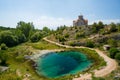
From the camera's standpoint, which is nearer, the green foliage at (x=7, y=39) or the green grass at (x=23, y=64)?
the green grass at (x=23, y=64)

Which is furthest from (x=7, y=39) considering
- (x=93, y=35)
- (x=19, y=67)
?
(x=19, y=67)

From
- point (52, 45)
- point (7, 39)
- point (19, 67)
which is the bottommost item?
point (19, 67)

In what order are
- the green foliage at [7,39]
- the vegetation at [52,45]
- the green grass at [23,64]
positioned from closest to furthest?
the green grass at [23,64] → the vegetation at [52,45] → the green foliage at [7,39]

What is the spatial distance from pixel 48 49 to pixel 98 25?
3350 centimetres

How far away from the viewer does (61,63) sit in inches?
3034

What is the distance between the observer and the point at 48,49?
336ft

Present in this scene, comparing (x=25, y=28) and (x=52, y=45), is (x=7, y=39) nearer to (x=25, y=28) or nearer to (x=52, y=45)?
(x=52, y=45)

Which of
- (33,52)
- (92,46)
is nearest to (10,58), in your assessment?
(33,52)

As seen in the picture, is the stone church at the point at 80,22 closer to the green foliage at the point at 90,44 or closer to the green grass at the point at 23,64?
the green grass at the point at 23,64

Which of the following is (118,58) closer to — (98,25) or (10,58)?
(10,58)

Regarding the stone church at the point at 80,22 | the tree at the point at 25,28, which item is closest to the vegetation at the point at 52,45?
the tree at the point at 25,28

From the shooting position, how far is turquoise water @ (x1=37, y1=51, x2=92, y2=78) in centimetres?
6710

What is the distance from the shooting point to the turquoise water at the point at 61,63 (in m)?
67.1

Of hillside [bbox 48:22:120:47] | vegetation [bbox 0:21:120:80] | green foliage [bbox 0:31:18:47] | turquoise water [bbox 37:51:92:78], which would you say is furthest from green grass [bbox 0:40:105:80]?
green foliage [bbox 0:31:18:47]
